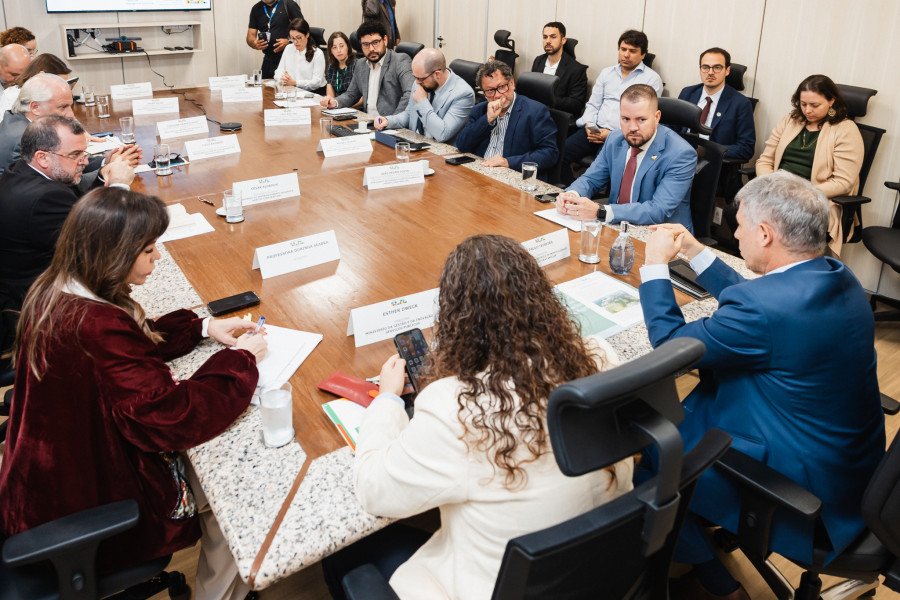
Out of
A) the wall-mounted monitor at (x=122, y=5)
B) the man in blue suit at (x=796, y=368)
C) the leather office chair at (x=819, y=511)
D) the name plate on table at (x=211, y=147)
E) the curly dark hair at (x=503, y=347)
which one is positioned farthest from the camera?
the wall-mounted monitor at (x=122, y=5)

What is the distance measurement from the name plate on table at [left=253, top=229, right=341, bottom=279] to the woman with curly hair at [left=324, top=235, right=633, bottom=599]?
3.31 feet

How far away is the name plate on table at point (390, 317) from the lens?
1.79 metres

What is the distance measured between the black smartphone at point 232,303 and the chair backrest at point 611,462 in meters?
1.30

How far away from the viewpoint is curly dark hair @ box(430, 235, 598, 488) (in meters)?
1.08

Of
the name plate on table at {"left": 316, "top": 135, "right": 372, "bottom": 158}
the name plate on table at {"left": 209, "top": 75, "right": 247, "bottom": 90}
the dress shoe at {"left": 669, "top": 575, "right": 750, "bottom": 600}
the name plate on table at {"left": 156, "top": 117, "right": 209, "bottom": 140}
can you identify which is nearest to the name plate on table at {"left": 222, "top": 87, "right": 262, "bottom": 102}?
the name plate on table at {"left": 209, "top": 75, "right": 247, "bottom": 90}

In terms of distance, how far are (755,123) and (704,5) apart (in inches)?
37.4

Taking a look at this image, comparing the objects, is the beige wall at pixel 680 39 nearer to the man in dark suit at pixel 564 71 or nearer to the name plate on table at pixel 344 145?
the man in dark suit at pixel 564 71

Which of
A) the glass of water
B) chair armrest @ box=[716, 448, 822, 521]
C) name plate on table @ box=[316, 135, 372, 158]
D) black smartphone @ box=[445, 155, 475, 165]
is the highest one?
name plate on table @ box=[316, 135, 372, 158]

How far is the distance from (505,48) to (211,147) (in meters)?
3.75

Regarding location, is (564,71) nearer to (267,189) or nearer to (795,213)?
(267,189)

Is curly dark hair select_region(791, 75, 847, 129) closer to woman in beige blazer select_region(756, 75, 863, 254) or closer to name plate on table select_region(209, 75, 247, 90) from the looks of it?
woman in beige blazer select_region(756, 75, 863, 254)

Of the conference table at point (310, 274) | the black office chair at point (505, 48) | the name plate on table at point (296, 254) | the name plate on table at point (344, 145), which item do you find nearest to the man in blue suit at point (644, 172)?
the conference table at point (310, 274)

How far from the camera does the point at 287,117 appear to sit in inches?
172

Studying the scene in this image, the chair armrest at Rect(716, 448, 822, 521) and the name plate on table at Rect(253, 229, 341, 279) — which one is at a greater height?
the name plate on table at Rect(253, 229, 341, 279)
